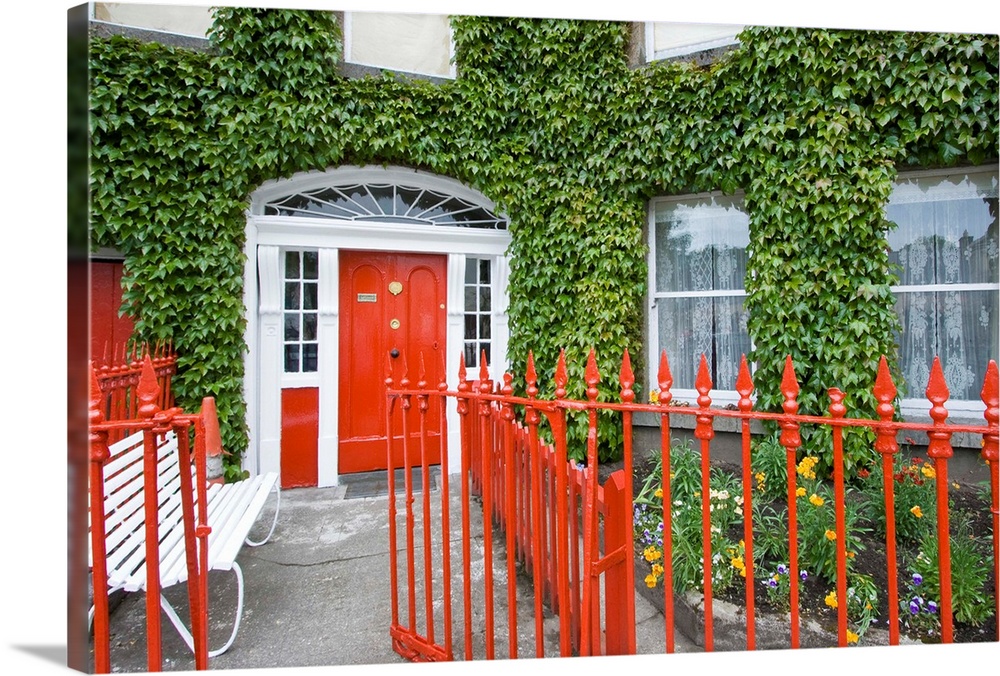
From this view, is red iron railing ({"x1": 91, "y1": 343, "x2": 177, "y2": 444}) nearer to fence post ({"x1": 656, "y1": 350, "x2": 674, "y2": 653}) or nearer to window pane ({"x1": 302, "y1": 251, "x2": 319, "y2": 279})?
window pane ({"x1": 302, "y1": 251, "x2": 319, "y2": 279})

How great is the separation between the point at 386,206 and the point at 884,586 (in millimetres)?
4603

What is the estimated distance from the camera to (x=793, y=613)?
1675mm

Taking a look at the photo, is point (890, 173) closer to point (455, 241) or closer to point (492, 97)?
point (492, 97)

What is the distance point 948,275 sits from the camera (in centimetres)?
398

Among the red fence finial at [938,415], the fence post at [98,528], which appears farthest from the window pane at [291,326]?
the red fence finial at [938,415]

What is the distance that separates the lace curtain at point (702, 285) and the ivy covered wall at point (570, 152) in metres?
0.33

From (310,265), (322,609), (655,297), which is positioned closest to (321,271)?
(310,265)

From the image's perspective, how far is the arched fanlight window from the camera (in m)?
4.52

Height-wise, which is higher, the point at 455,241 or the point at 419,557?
the point at 455,241

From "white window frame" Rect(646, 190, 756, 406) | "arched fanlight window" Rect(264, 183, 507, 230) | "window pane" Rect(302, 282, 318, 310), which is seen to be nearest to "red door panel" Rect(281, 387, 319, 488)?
"window pane" Rect(302, 282, 318, 310)

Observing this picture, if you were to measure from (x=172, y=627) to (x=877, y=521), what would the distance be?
4.13 meters

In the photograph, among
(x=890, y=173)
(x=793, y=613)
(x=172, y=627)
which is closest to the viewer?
(x=793, y=613)

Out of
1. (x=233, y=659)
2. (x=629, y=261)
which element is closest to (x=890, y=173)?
(x=629, y=261)

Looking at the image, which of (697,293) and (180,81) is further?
(697,293)
